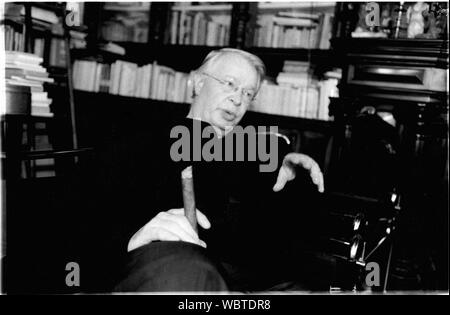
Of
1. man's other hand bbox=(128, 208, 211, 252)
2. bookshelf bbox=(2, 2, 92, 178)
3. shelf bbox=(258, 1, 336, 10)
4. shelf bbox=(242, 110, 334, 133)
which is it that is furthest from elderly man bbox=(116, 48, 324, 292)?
shelf bbox=(258, 1, 336, 10)

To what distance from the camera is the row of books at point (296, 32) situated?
2605 millimetres

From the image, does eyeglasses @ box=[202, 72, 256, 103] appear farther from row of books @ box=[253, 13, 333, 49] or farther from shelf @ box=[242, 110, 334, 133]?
row of books @ box=[253, 13, 333, 49]

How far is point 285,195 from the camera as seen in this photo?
4.56ft

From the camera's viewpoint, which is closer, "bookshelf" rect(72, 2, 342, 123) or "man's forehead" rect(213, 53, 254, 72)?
"man's forehead" rect(213, 53, 254, 72)

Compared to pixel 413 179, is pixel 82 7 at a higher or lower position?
higher

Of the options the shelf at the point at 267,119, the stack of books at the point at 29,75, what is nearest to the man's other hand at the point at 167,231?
the stack of books at the point at 29,75

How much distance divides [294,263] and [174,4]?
2.39 meters

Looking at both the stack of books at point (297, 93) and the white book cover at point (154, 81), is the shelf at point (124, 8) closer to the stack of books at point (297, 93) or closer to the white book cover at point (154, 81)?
the white book cover at point (154, 81)

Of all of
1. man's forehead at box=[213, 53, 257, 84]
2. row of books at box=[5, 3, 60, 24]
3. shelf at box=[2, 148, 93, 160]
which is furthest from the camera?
row of books at box=[5, 3, 60, 24]

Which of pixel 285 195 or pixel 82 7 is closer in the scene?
pixel 285 195

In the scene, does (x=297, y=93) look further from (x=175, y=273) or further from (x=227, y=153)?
(x=175, y=273)

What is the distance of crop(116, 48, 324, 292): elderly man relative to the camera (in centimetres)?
86

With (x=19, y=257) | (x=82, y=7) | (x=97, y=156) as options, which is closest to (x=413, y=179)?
(x=97, y=156)
